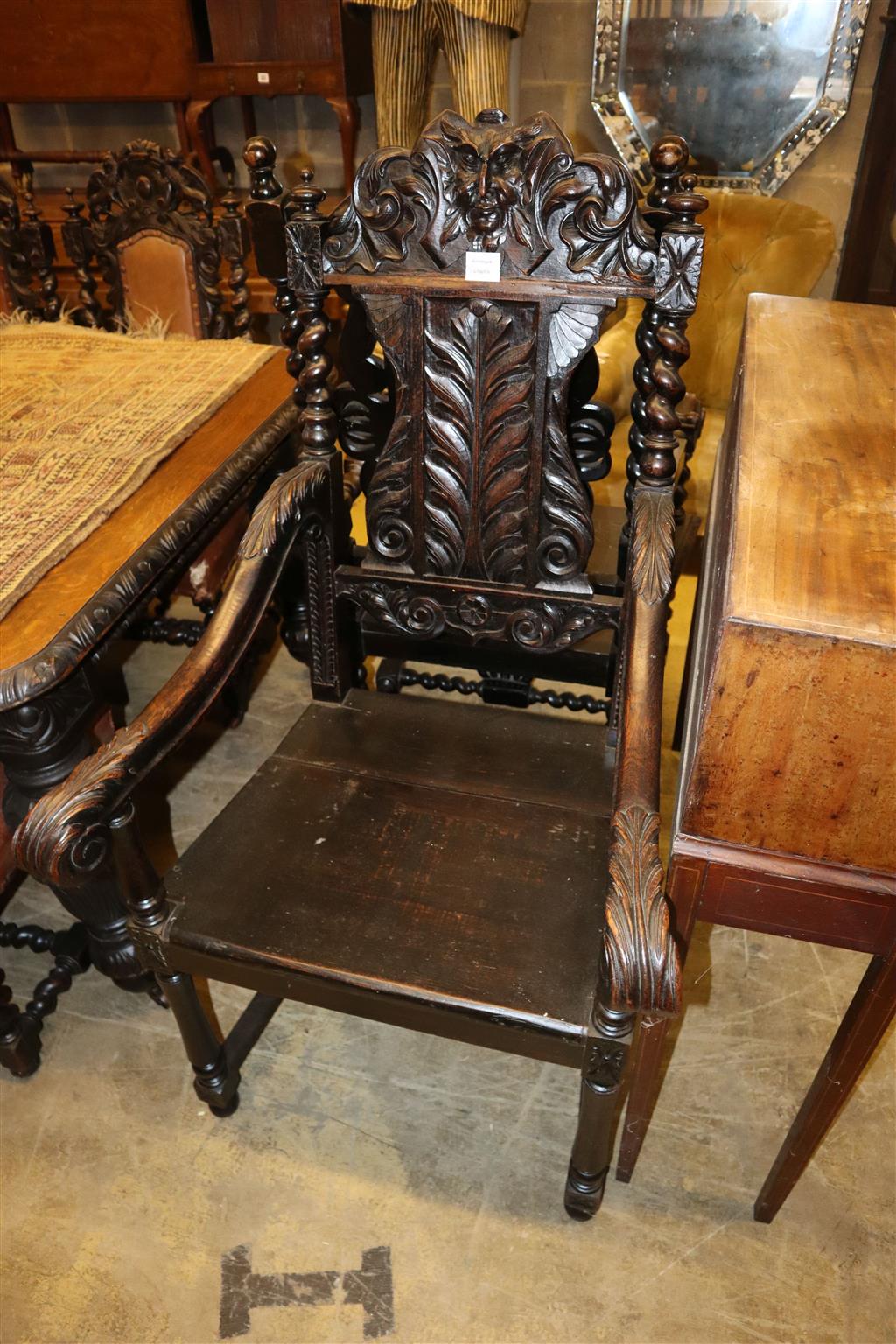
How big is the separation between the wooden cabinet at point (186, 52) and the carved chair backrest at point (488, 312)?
2537 millimetres

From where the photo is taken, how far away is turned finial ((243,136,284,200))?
4.17 feet

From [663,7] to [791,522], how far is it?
10.4 ft

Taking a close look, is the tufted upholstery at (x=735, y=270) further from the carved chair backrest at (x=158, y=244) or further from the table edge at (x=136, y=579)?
the table edge at (x=136, y=579)

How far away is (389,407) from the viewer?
4.80 ft

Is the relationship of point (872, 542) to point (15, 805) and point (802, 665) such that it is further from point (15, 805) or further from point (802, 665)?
point (15, 805)

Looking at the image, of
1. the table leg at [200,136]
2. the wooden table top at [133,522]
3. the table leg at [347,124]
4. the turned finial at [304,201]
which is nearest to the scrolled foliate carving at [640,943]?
the wooden table top at [133,522]

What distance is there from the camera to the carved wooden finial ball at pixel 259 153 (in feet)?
4.16

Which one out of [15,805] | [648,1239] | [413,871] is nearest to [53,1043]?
[15,805]

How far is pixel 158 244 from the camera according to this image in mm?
2107

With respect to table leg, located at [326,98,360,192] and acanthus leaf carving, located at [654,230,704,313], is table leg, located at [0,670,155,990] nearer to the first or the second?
acanthus leaf carving, located at [654,230,704,313]

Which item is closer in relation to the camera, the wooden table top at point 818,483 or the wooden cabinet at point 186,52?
the wooden table top at point 818,483

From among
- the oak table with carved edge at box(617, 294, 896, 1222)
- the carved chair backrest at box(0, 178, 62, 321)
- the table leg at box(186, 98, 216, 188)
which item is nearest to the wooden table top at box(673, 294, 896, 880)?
the oak table with carved edge at box(617, 294, 896, 1222)

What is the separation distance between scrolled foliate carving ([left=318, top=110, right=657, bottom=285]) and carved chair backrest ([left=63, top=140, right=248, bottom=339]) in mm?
1050

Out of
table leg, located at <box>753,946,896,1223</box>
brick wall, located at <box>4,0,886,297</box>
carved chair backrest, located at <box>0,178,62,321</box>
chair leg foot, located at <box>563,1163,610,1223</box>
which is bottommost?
chair leg foot, located at <box>563,1163,610,1223</box>
